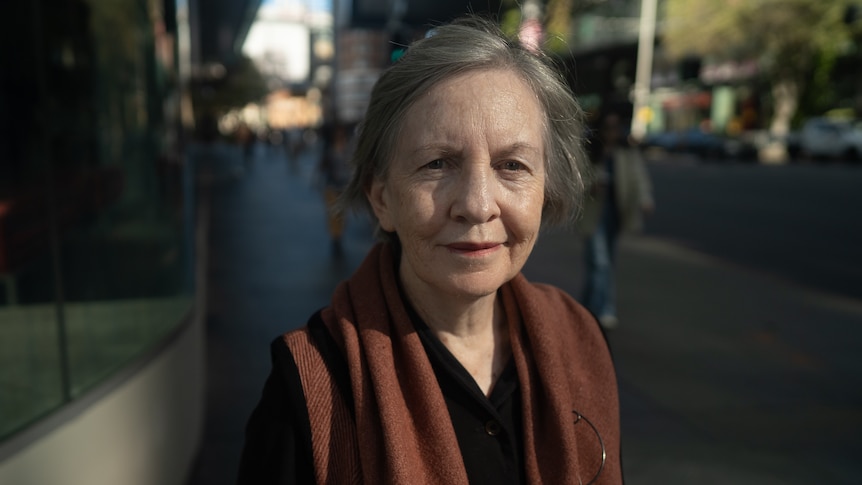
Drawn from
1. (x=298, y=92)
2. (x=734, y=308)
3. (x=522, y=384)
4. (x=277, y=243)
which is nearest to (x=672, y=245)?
(x=734, y=308)

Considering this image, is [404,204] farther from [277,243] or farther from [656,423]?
[277,243]

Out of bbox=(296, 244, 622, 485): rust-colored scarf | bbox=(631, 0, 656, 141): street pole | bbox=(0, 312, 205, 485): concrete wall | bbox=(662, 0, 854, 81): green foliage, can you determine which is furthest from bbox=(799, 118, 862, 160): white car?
bbox=(296, 244, 622, 485): rust-colored scarf

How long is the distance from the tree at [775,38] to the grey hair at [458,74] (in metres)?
36.5

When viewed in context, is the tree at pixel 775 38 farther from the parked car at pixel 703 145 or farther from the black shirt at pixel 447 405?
the black shirt at pixel 447 405

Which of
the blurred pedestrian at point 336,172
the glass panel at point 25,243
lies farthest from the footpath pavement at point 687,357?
the glass panel at point 25,243

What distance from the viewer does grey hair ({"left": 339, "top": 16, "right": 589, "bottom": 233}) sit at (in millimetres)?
1477

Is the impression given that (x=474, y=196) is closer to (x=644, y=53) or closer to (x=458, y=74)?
(x=458, y=74)

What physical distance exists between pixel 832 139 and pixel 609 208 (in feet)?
100

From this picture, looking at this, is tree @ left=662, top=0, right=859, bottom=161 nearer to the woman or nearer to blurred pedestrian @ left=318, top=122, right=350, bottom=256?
blurred pedestrian @ left=318, top=122, right=350, bottom=256

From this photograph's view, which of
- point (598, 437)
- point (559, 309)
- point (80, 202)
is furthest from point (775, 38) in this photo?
point (598, 437)

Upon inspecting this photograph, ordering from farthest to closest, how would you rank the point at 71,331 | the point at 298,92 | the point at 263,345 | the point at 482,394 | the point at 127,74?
the point at 298,92, the point at 263,345, the point at 127,74, the point at 71,331, the point at 482,394

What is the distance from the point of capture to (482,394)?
153 centimetres

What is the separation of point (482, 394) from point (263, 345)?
4.64 m

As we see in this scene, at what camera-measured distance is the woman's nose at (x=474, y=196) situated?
1431mm
